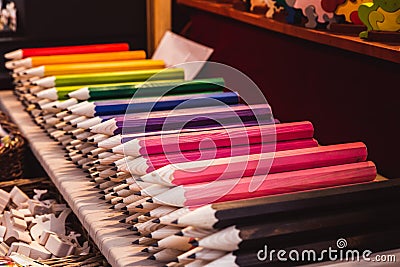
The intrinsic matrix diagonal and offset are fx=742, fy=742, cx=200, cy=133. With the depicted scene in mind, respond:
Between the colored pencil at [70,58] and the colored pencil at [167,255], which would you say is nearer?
the colored pencil at [167,255]

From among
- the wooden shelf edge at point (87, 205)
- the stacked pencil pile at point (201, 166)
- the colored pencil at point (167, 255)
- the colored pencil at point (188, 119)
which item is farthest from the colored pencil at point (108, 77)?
the colored pencil at point (167, 255)

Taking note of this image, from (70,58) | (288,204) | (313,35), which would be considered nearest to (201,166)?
(288,204)

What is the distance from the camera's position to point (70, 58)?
257 cm

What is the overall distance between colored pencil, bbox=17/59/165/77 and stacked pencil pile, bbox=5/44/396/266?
14 centimetres

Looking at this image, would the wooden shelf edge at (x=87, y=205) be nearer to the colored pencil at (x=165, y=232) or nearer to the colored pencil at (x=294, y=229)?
the colored pencil at (x=165, y=232)

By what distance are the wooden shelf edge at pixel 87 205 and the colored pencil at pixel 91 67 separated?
17 centimetres

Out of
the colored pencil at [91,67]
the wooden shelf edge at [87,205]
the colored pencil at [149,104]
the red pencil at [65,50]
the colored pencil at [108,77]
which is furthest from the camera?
the red pencil at [65,50]

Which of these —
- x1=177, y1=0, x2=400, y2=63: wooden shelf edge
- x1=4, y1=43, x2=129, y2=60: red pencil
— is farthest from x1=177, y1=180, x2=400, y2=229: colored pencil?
x1=4, y1=43, x2=129, y2=60: red pencil

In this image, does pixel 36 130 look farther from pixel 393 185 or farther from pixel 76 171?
pixel 393 185

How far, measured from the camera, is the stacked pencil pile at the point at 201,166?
50.5 inches
